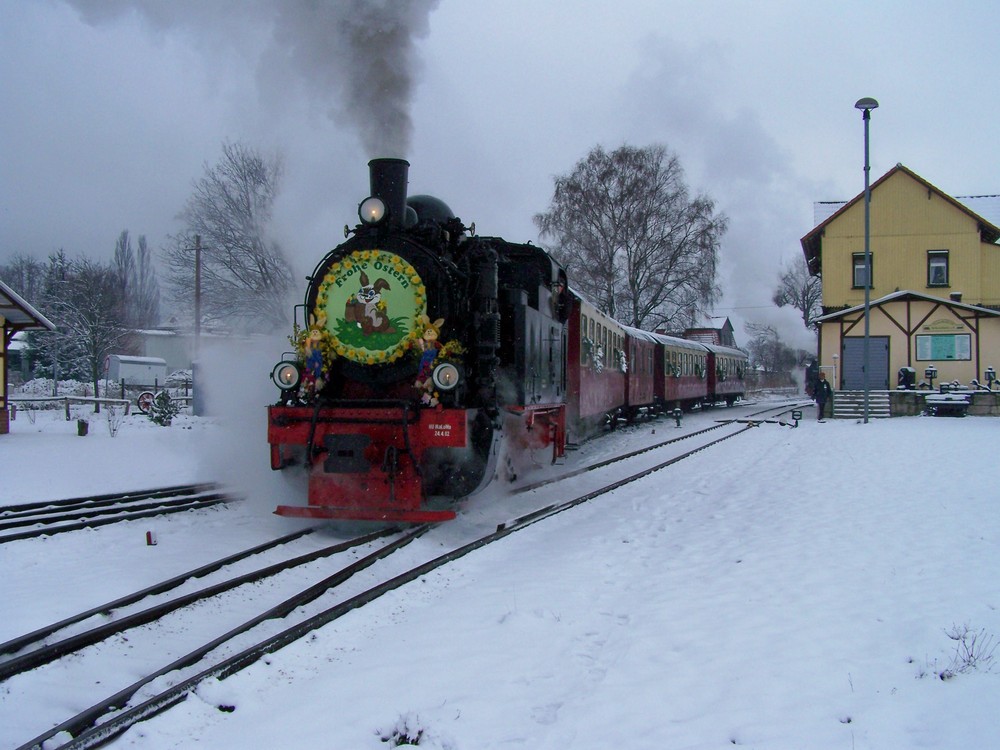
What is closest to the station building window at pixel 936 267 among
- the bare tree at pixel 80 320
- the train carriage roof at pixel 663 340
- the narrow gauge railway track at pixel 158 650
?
the train carriage roof at pixel 663 340

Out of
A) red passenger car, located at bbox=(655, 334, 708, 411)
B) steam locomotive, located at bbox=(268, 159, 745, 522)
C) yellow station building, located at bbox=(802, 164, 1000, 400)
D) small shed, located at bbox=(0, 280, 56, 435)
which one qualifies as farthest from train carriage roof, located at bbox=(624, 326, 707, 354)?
small shed, located at bbox=(0, 280, 56, 435)

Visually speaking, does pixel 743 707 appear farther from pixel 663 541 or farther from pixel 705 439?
pixel 705 439

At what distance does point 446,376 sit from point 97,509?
14.4ft

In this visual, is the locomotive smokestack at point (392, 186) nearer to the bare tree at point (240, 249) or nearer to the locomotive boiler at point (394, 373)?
the locomotive boiler at point (394, 373)

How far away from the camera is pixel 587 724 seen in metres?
3.32

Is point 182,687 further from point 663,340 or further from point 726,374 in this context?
point 726,374

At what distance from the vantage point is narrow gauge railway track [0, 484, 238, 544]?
7.41m

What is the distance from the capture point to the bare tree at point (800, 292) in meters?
61.2

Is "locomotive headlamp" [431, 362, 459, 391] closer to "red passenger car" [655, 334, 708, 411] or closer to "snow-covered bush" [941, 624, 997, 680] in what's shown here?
"snow-covered bush" [941, 624, 997, 680]

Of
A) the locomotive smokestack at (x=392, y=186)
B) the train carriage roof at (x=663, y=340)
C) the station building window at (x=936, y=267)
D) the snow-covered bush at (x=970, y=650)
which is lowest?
the snow-covered bush at (x=970, y=650)

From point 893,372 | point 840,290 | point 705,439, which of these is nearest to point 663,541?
point 705,439

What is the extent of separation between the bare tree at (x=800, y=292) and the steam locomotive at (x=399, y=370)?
5749 cm

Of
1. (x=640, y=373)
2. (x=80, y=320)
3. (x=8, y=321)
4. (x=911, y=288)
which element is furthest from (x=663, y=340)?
(x=80, y=320)

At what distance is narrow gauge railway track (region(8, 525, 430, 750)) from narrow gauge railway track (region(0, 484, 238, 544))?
279 cm
